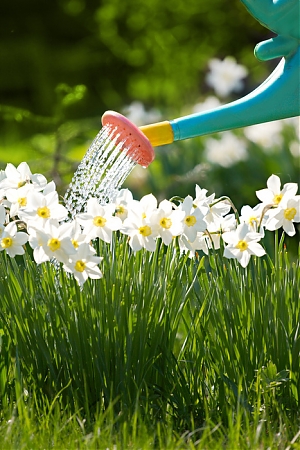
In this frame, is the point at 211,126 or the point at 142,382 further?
the point at 211,126

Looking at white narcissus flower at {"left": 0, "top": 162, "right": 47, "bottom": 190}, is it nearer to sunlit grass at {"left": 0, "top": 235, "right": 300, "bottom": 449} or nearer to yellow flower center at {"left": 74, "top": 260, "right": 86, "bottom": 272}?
sunlit grass at {"left": 0, "top": 235, "right": 300, "bottom": 449}

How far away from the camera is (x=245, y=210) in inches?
75.2

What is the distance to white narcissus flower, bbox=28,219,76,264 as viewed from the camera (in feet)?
5.37

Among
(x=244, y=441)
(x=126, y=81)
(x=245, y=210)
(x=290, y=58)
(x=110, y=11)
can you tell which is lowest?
(x=244, y=441)

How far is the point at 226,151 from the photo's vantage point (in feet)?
14.4

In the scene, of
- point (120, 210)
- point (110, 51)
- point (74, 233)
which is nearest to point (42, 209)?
point (74, 233)

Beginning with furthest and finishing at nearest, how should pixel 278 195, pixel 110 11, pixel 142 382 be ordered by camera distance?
pixel 110 11
pixel 278 195
pixel 142 382

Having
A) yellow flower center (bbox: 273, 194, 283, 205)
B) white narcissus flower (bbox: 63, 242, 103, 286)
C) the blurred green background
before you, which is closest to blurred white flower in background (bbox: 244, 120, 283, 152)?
the blurred green background

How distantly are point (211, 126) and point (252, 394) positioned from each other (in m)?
0.70

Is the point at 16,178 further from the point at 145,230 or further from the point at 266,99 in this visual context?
the point at 266,99

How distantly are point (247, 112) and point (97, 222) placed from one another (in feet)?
1.75

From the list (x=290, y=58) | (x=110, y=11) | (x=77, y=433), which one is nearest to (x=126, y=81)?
(x=110, y=11)

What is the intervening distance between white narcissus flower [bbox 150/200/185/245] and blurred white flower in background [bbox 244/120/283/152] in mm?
2780

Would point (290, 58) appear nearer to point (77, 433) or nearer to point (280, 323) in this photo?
point (280, 323)
